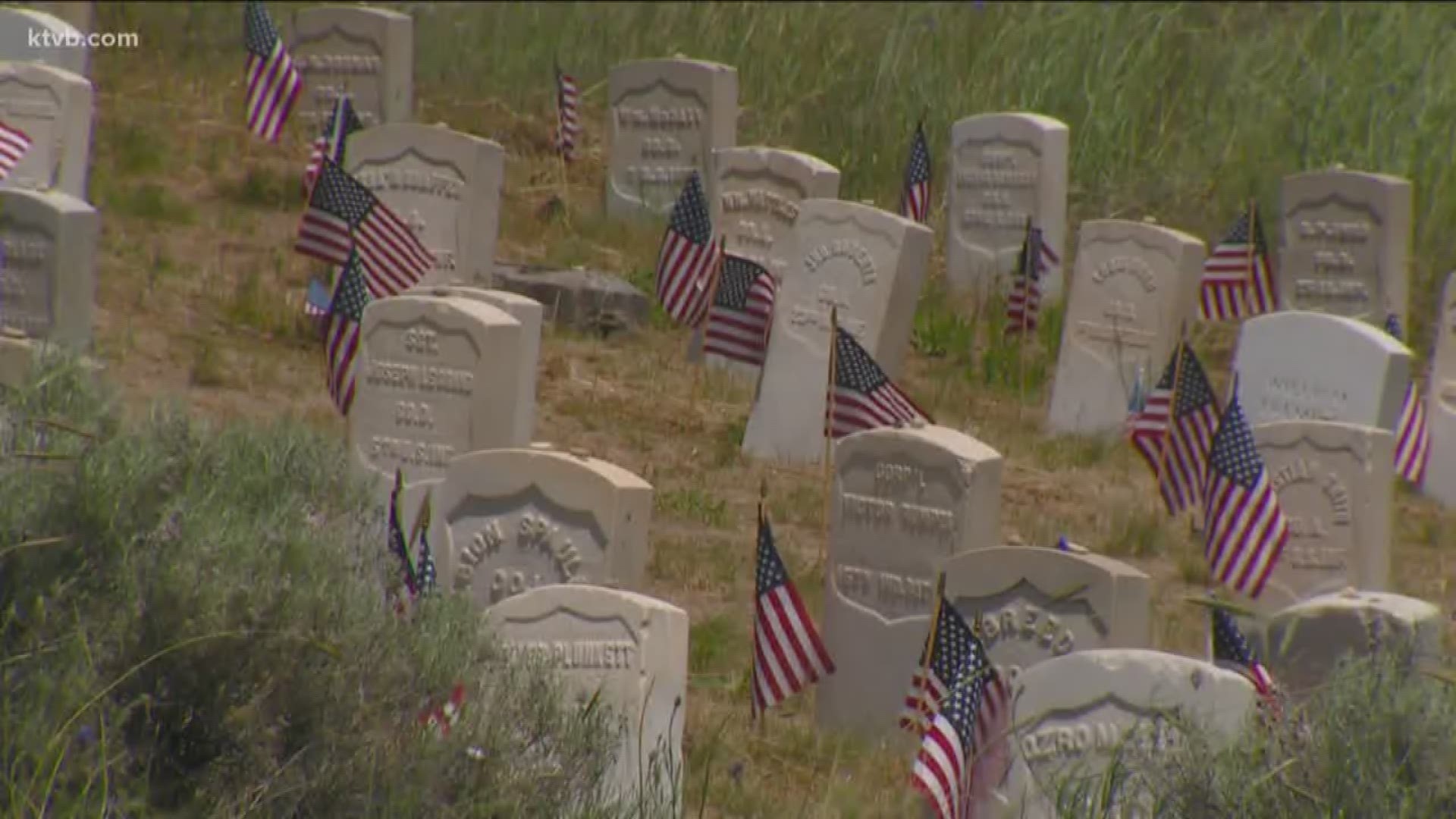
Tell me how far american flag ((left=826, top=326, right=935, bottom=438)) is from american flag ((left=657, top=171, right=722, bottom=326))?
293 centimetres

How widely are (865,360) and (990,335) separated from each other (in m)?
4.68

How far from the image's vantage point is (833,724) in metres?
8.68

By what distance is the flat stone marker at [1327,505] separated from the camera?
9.91 m

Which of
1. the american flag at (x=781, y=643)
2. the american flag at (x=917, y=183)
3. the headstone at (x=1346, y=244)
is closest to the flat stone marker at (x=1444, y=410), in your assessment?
the headstone at (x=1346, y=244)

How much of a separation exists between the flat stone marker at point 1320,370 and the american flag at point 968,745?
4381mm

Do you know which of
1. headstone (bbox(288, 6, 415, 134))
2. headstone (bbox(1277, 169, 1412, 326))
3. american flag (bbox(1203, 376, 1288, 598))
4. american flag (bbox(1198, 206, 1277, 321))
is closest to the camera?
american flag (bbox(1203, 376, 1288, 598))

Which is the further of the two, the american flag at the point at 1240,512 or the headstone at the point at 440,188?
the headstone at the point at 440,188

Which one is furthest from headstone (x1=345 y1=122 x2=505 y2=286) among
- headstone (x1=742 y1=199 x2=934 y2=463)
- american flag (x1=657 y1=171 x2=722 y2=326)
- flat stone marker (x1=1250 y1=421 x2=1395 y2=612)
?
flat stone marker (x1=1250 y1=421 x2=1395 y2=612)

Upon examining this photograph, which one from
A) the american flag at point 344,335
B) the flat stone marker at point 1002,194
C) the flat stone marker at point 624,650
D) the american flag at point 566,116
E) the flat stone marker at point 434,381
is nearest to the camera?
the flat stone marker at point 624,650

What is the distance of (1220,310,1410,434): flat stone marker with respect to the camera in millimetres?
10945

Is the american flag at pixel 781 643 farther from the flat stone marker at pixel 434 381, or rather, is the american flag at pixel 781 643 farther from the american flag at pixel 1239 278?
the american flag at pixel 1239 278

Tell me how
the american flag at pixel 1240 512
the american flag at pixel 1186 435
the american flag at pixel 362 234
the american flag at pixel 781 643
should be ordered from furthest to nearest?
the american flag at pixel 362 234 → the american flag at pixel 1186 435 → the american flag at pixel 1240 512 → the american flag at pixel 781 643

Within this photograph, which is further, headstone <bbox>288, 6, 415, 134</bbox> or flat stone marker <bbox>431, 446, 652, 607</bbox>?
headstone <bbox>288, 6, 415, 134</bbox>

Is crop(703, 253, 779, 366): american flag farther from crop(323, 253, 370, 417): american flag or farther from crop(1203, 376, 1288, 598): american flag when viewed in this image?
crop(1203, 376, 1288, 598): american flag
